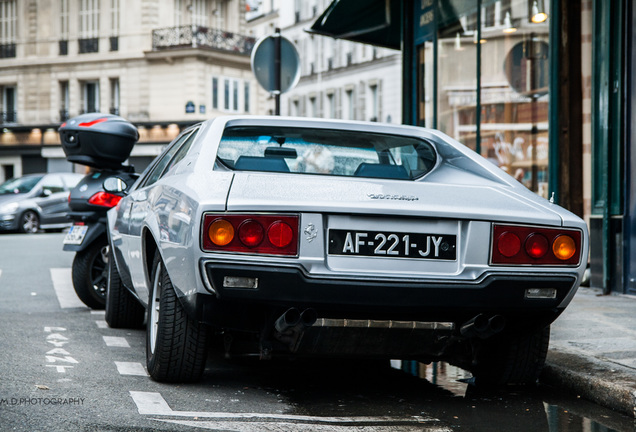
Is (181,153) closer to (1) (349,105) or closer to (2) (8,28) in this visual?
(1) (349,105)

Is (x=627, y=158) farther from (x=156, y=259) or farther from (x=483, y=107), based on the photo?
(x=156, y=259)

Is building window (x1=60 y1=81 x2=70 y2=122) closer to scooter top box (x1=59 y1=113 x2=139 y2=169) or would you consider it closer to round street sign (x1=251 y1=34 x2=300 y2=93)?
round street sign (x1=251 y1=34 x2=300 y2=93)

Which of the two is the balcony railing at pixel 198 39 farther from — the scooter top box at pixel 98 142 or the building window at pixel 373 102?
the scooter top box at pixel 98 142

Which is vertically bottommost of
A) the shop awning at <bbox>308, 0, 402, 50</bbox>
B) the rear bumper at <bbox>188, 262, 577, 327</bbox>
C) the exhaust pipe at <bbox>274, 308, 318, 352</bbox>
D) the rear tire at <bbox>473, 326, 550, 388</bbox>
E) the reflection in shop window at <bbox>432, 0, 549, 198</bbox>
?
the rear tire at <bbox>473, 326, 550, 388</bbox>

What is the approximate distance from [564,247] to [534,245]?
160mm

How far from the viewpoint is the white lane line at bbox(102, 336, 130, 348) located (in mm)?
6618

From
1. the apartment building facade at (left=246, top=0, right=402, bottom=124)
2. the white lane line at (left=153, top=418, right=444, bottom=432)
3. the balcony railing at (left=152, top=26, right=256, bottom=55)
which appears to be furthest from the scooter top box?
the balcony railing at (left=152, top=26, right=256, bottom=55)

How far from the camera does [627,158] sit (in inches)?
368

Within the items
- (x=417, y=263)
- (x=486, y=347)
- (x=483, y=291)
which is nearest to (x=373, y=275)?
(x=417, y=263)

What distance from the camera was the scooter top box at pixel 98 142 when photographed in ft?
30.1

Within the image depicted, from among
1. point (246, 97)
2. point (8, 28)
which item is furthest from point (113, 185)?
point (8, 28)

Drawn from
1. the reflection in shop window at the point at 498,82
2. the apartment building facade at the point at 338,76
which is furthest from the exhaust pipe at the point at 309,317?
the apartment building facade at the point at 338,76

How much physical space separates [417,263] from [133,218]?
2.39 m

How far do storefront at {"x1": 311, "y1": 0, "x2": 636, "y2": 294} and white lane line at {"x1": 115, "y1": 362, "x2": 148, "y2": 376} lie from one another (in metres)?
5.17
